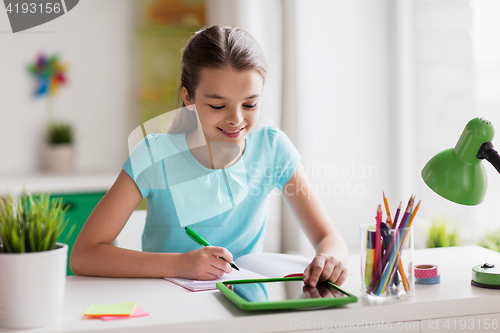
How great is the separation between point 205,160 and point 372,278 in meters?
0.68

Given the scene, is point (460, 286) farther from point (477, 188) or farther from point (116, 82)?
point (116, 82)

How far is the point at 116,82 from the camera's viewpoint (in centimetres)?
287

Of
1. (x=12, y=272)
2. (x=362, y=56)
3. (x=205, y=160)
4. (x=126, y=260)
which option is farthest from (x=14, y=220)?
(x=362, y=56)

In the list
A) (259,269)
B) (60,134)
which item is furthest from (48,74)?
(259,269)

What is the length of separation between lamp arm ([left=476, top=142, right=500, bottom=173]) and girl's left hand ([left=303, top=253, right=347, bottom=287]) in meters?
0.31

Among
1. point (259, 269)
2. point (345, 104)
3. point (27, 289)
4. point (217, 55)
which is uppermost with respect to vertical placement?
point (217, 55)

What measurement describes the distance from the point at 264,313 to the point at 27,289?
327mm

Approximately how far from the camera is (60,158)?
2.68 metres

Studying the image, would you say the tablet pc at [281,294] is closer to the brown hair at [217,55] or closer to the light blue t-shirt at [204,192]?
the light blue t-shirt at [204,192]

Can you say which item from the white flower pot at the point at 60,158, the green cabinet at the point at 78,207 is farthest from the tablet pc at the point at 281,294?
the white flower pot at the point at 60,158

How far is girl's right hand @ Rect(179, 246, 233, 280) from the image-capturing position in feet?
2.97

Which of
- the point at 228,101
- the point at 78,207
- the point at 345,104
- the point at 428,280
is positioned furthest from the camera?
the point at 345,104

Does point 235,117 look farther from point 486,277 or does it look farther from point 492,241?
point 492,241

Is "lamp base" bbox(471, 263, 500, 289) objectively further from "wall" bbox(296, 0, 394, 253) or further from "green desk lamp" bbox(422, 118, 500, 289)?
"wall" bbox(296, 0, 394, 253)
